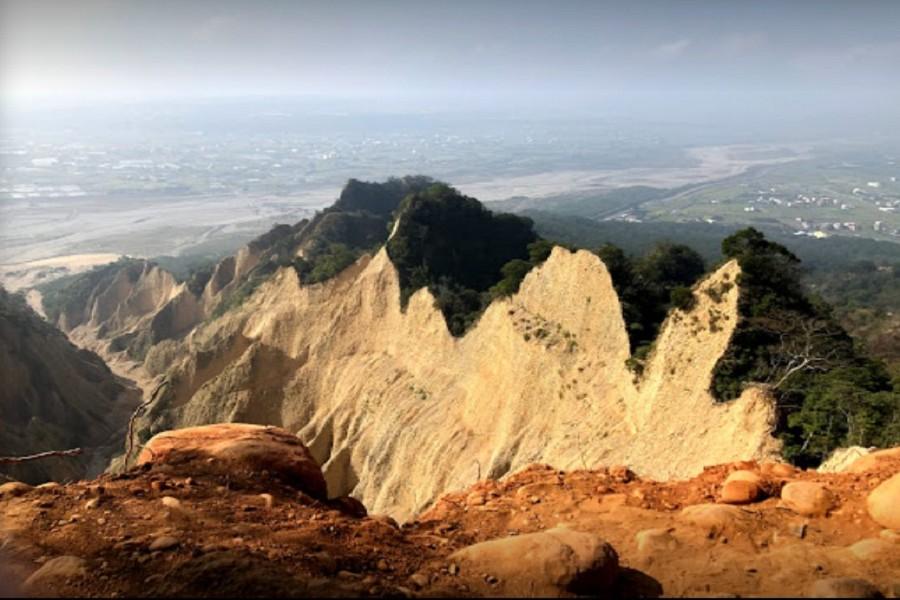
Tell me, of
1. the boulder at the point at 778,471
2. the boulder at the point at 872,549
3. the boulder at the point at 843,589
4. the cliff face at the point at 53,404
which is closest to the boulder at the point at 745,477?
the boulder at the point at 778,471

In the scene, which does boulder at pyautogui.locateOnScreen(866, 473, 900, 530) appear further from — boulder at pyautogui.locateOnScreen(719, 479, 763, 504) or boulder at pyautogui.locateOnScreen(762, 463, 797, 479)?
boulder at pyautogui.locateOnScreen(762, 463, 797, 479)

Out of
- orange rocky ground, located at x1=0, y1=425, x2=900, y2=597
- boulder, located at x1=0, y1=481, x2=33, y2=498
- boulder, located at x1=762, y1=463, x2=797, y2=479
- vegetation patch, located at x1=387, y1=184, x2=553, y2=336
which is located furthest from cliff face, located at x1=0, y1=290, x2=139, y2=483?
boulder, located at x1=762, y1=463, x2=797, y2=479

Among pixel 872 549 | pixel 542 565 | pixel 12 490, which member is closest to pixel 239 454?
pixel 12 490

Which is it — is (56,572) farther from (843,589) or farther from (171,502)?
(843,589)

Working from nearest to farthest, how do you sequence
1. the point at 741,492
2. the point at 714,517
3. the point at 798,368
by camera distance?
1. the point at 714,517
2. the point at 741,492
3. the point at 798,368

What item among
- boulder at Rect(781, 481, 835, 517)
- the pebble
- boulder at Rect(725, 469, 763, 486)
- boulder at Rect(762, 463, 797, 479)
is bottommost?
boulder at Rect(762, 463, 797, 479)

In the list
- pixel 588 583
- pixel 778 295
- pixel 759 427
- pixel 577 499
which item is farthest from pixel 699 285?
pixel 588 583

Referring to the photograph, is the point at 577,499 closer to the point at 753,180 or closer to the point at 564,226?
the point at 564,226
